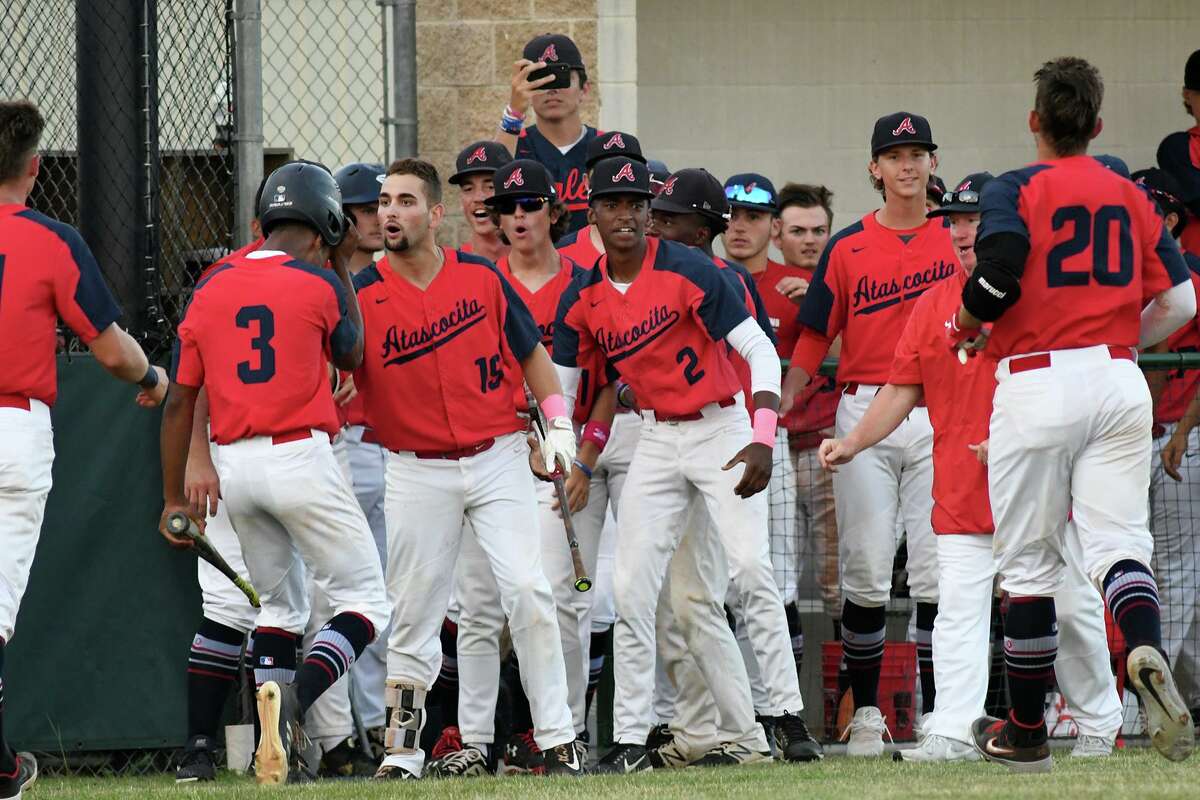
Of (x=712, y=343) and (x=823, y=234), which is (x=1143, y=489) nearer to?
(x=712, y=343)

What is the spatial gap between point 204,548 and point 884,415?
2.51 m

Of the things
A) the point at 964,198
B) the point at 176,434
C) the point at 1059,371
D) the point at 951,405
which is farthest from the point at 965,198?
the point at 176,434

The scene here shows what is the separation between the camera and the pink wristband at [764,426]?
6.96m

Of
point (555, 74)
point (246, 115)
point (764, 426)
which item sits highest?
point (555, 74)

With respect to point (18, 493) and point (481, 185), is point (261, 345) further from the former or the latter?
point (481, 185)

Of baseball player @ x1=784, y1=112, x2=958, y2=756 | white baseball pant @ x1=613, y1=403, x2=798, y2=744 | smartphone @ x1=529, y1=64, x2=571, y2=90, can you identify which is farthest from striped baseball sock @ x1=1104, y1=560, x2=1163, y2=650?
smartphone @ x1=529, y1=64, x2=571, y2=90

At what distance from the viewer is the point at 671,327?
7262 mm

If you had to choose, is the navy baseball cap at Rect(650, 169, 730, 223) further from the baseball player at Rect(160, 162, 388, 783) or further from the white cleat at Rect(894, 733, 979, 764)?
the white cleat at Rect(894, 733, 979, 764)

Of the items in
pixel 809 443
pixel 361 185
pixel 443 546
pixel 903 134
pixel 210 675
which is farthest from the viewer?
pixel 809 443

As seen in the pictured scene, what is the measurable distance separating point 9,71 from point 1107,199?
6432mm

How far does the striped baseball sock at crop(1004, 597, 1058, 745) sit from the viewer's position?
587cm

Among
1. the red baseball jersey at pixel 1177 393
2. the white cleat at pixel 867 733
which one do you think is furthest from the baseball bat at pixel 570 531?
the red baseball jersey at pixel 1177 393

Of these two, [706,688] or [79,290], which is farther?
[706,688]

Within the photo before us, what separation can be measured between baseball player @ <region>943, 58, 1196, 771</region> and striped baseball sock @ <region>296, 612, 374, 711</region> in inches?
85.5
